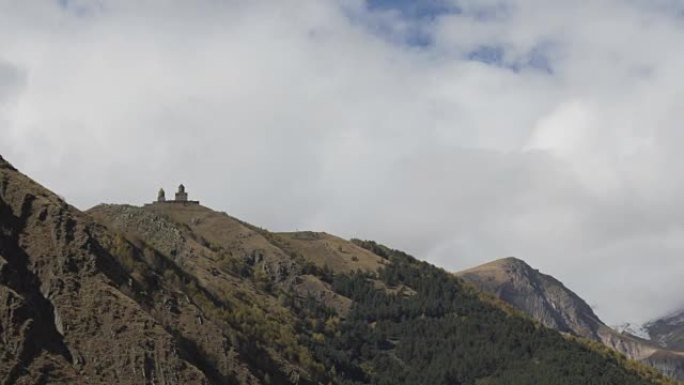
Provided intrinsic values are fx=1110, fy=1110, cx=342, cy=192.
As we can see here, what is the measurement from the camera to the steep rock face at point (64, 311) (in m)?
93.0

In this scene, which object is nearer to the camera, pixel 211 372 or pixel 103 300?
pixel 103 300

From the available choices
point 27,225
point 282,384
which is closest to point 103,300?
point 27,225

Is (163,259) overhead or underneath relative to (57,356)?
overhead

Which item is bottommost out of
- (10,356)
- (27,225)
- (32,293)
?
(10,356)

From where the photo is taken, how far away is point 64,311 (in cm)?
10056

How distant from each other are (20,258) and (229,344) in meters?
28.9

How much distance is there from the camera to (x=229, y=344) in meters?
124

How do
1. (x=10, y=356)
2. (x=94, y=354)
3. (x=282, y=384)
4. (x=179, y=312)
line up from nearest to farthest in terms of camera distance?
(x=10, y=356)
(x=94, y=354)
(x=179, y=312)
(x=282, y=384)

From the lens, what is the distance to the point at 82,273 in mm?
106375

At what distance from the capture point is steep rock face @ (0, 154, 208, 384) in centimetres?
9300

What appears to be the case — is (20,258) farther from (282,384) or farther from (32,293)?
(282,384)

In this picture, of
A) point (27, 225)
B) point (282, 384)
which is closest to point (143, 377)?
point (27, 225)

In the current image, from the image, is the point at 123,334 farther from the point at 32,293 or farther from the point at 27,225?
the point at 27,225

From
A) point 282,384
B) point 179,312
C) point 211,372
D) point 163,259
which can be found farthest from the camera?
point 163,259
